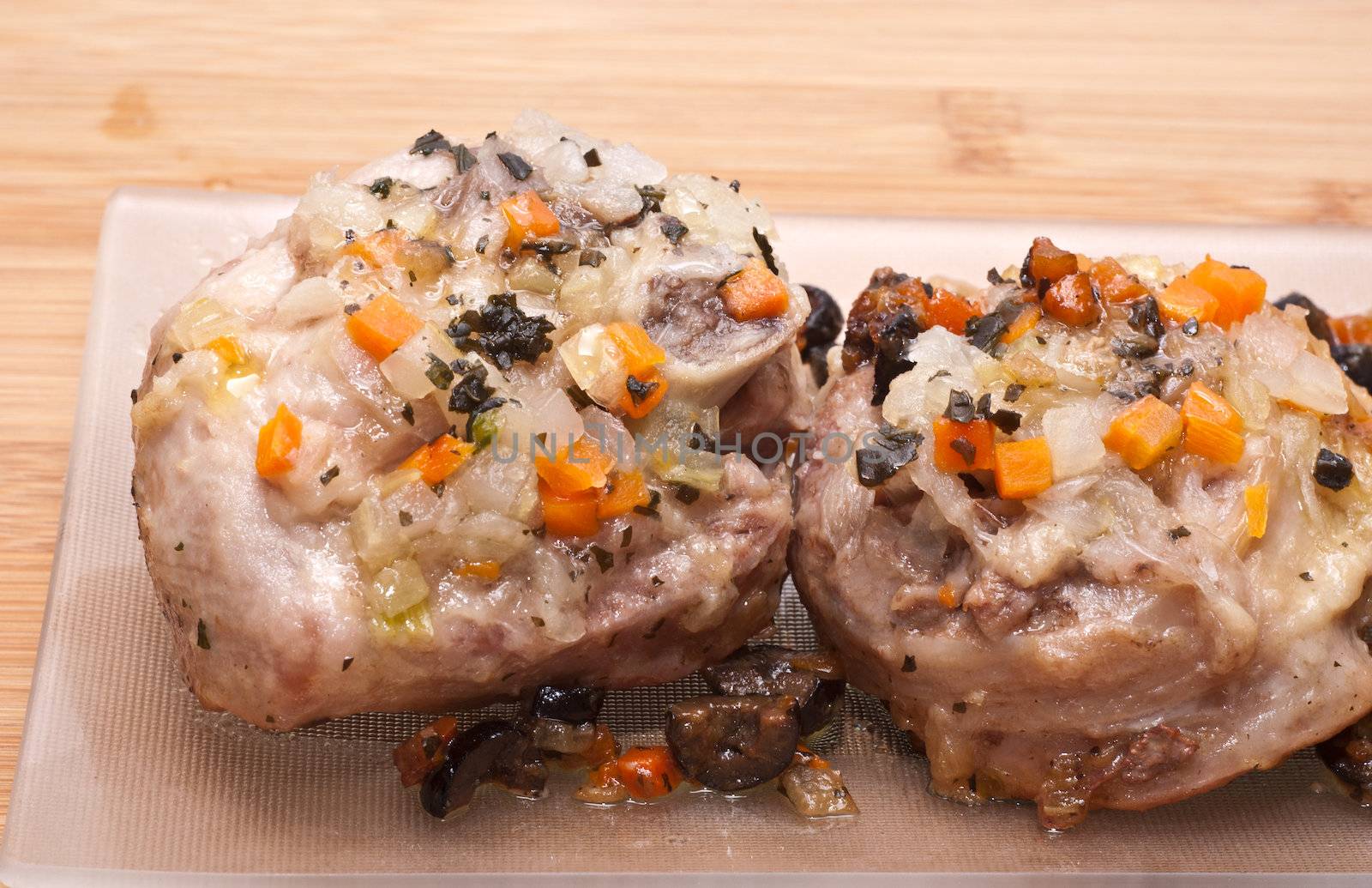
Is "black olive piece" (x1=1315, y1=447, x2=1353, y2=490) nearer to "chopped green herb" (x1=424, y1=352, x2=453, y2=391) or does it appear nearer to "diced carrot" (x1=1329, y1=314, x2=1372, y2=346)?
"diced carrot" (x1=1329, y1=314, x2=1372, y2=346)

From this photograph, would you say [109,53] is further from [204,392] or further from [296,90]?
[204,392]

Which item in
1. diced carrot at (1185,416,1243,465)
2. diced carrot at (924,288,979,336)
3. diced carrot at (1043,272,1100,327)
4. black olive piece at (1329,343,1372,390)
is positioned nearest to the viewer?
diced carrot at (1185,416,1243,465)

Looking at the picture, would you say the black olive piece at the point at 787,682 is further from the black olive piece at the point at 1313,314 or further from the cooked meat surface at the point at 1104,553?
the black olive piece at the point at 1313,314

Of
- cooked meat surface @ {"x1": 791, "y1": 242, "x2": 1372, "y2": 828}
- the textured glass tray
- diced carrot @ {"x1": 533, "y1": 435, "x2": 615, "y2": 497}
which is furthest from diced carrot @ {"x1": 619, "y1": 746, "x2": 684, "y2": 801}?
diced carrot @ {"x1": 533, "y1": 435, "x2": 615, "y2": 497}

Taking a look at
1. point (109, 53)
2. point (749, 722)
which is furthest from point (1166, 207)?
point (109, 53)

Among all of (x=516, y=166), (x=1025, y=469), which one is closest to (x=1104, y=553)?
(x=1025, y=469)

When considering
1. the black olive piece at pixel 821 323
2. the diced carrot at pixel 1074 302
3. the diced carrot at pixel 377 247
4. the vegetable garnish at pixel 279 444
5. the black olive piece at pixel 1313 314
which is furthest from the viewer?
the black olive piece at pixel 821 323

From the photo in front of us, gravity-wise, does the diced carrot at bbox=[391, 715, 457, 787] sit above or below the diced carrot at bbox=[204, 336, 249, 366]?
below

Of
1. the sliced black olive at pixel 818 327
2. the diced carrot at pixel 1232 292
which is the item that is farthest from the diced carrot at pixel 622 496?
the diced carrot at pixel 1232 292
